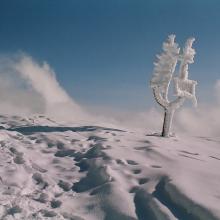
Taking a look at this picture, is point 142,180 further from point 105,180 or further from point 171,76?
point 171,76

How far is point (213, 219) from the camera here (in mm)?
8539

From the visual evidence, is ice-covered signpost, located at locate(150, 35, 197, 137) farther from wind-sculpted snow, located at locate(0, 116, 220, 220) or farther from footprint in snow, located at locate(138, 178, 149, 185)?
footprint in snow, located at locate(138, 178, 149, 185)

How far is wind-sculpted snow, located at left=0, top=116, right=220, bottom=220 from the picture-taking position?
→ 9.38 meters

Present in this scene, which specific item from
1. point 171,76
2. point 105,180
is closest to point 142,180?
point 105,180

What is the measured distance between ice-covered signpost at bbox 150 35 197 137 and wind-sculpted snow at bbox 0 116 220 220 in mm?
5951

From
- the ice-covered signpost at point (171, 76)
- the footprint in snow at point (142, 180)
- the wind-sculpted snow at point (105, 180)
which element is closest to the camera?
the wind-sculpted snow at point (105, 180)

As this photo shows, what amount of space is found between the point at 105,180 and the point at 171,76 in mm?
13472

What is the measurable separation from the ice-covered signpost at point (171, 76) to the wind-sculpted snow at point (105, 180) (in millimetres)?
5951

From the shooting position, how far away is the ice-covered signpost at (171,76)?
24.0 metres

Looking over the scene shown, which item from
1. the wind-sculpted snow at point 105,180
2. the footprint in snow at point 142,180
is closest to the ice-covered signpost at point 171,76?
the wind-sculpted snow at point 105,180

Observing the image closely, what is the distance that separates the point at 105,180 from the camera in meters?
12.0

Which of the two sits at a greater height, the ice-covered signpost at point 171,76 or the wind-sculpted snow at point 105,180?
the ice-covered signpost at point 171,76

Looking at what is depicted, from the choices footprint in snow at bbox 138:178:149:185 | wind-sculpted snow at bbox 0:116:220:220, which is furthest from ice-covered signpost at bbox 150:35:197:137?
footprint in snow at bbox 138:178:149:185

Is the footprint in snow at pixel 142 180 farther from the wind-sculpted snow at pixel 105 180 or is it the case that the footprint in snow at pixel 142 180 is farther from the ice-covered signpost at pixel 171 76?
the ice-covered signpost at pixel 171 76
